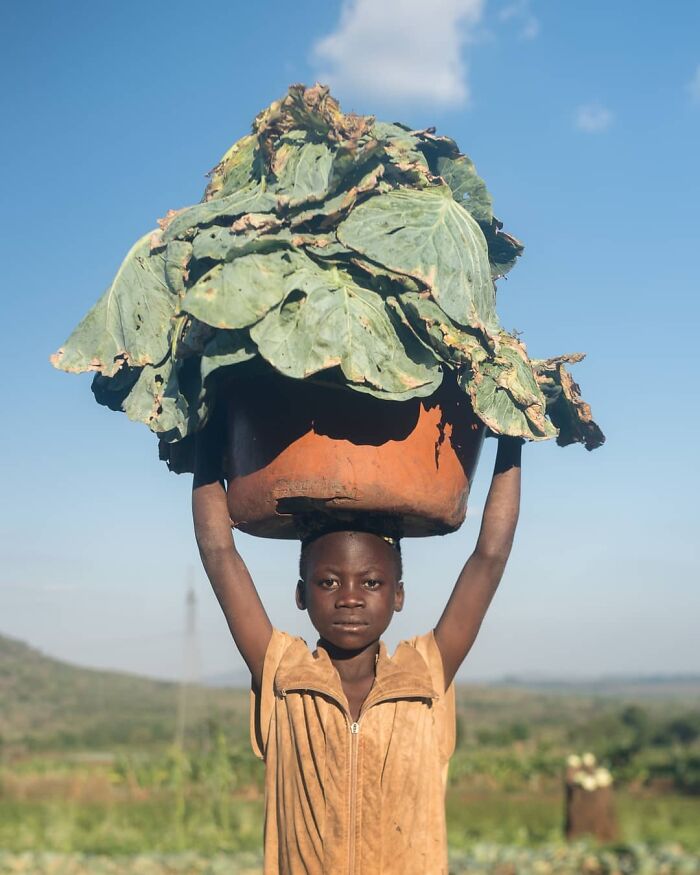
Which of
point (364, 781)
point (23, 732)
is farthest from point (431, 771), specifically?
point (23, 732)

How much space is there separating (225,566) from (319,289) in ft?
3.31

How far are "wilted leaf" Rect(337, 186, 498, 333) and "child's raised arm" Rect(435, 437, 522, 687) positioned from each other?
0.64 meters

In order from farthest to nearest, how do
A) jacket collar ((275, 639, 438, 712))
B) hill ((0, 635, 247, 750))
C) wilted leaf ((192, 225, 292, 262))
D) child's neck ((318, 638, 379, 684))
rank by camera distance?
hill ((0, 635, 247, 750))
child's neck ((318, 638, 379, 684))
jacket collar ((275, 639, 438, 712))
wilted leaf ((192, 225, 292, 262))

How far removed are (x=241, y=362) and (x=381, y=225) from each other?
0.58 m

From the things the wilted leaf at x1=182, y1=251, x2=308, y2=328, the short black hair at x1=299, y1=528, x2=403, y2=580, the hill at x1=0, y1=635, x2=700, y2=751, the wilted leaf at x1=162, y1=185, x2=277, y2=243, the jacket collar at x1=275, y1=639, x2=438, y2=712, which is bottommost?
the hill at x1=0, y1=635, x2=700, y2=751

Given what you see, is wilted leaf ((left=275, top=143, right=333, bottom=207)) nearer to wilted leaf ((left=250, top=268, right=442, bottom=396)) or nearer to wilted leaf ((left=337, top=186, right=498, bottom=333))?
wilted leaf ((left=337, top=186, right=498, bottom=333))

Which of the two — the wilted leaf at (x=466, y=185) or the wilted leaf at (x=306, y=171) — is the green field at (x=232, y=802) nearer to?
the wilted leaf at (x=466, y=185)

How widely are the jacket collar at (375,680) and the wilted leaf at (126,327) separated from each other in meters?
1.07

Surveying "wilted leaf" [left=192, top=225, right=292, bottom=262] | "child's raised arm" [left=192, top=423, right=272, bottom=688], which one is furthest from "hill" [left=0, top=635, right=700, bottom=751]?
"wilted leaf" [left=192, top=225, right=292, bottom=262]

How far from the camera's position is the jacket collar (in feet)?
9.67

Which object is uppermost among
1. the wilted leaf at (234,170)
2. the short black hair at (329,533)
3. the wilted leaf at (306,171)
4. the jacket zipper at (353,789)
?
the wilted leaf at (234,170)

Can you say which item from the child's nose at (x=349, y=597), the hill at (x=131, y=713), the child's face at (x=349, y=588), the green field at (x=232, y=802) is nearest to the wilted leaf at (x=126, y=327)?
the child's face at (x=349, y=588)

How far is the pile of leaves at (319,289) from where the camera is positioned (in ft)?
8.75

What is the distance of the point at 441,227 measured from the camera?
2.84 meters
